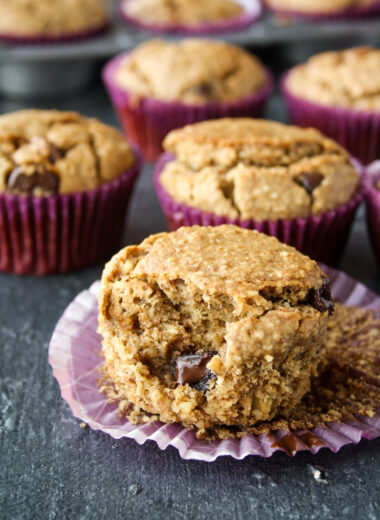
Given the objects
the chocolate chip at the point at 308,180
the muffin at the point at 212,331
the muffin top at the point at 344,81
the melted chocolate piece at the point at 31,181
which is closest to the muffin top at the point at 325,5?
the muffin top at the point at 344,81

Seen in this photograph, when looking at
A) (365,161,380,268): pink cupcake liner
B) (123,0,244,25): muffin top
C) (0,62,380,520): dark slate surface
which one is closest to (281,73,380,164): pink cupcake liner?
(365,161,380,268): pink cupcake liner

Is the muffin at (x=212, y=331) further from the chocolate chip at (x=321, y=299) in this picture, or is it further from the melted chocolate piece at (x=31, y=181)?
the melted chocolate piece at (x=31, y=181)

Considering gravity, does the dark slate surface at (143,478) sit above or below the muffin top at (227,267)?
below

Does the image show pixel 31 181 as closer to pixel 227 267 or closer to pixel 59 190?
pixel 59 190

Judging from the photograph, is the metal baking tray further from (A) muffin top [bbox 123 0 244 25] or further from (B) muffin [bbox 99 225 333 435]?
(B) muffin [bbox 99 225 333 435]

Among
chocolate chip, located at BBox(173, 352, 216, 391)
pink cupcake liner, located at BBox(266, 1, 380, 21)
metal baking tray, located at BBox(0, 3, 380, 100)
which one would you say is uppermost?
chocolate chip, located at BBox(173, 352, 216, 391)

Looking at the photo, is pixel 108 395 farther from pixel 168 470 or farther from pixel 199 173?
pixel 199 173
